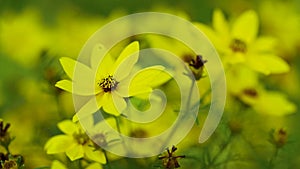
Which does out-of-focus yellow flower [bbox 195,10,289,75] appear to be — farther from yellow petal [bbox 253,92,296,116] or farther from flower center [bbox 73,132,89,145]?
flower center [bbox 73,132,89,145]

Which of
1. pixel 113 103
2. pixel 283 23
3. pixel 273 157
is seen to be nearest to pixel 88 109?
pixel 113 103

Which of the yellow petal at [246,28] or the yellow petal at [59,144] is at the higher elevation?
the yellow petal at [246,28]

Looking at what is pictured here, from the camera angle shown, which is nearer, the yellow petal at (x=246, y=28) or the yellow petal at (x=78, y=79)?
the yellow petal at (x=78, y=79)

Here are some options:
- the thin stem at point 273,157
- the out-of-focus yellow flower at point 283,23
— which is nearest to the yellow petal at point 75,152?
the thin stem at point 273,157

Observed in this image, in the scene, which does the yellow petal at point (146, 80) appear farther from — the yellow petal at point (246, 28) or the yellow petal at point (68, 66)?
the yellow petal at point (246, 28)

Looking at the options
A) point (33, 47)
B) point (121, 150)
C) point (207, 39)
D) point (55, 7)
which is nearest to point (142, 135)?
point (121, 150)

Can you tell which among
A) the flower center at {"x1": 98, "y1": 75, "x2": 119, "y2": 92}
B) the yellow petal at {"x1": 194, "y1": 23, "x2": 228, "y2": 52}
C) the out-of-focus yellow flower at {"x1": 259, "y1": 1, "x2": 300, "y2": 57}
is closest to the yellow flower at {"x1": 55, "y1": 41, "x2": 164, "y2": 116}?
the flower center at {"x1": 98, "y1": 75, "x2": 119, "y2": 92}

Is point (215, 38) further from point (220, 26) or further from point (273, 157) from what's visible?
point (273, 157)
